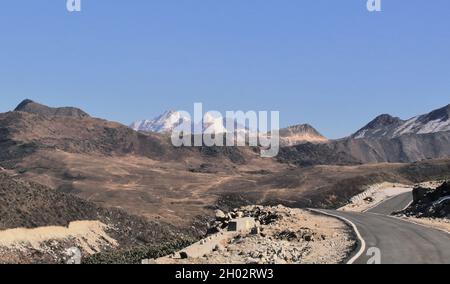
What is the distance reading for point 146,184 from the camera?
11844 cm

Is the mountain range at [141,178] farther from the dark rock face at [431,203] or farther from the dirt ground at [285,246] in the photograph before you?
the dirt ground at [285,246]

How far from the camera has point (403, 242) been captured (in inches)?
1043

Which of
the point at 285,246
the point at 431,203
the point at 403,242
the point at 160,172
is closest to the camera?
the point at 403,242

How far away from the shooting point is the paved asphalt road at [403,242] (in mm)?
21688

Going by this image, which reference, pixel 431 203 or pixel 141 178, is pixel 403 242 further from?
pixel 141 178

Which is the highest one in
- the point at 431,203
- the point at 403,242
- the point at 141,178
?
the point at 403,242

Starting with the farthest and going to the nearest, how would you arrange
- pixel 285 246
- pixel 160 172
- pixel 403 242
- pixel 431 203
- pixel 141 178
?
pixel 160 172
pixel 141 178
pixel 431 203
pixel 285 246
pixel 403 242

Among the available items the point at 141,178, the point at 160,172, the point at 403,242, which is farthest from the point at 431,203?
the point at 160,172

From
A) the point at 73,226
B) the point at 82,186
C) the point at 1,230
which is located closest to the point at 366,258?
the point at 1,230

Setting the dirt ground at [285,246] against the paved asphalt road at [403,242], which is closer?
the paved asphalt road at [403,242]

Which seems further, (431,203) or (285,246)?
(431,203)

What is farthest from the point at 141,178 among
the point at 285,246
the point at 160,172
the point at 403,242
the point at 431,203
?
the point at 403,242

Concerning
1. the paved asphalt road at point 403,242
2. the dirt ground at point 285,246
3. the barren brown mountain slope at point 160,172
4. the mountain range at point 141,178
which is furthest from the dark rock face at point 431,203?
the barren brown mountain slope at point 160,172

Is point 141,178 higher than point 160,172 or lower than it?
lower
